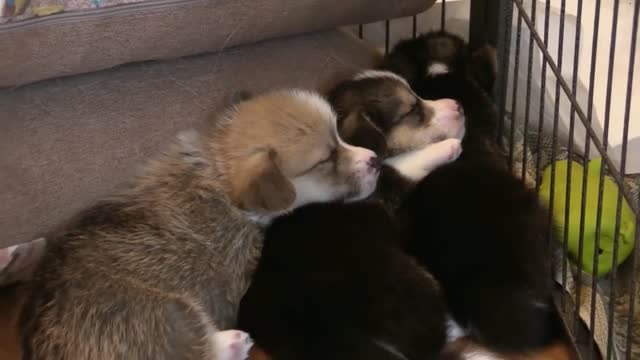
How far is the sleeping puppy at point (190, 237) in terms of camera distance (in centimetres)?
130

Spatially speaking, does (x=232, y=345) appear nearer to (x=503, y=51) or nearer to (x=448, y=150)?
(x=448, y=150)

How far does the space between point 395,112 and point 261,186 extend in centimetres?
43

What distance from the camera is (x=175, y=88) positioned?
1629 mm

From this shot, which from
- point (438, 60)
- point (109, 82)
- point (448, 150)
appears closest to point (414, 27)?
point (438, 60)

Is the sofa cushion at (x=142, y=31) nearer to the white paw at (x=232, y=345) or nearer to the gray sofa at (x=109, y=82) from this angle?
the gray sofa at (x=109, y=82)

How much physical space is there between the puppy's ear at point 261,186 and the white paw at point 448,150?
39 cm

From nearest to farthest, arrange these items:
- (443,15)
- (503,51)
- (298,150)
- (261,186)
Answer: (261,186) → (298,150) → (503,51) → (443,15)

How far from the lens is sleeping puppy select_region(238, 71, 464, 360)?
1.29m

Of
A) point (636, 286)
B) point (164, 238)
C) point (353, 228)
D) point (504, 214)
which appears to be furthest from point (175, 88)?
point (636, 286)

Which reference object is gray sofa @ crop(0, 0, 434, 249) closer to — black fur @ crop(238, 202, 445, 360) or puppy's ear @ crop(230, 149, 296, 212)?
puppy's ear @ crop(230, 149, 296, 212)

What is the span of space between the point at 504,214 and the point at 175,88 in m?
0.67

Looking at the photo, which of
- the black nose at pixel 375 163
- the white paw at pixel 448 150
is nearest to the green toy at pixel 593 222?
the white paw at pixel 448 150

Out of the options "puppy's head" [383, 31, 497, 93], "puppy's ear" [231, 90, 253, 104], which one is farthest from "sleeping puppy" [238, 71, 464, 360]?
"puppy's head" [383, 31, 497, 93]

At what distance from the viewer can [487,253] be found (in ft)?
4.62
